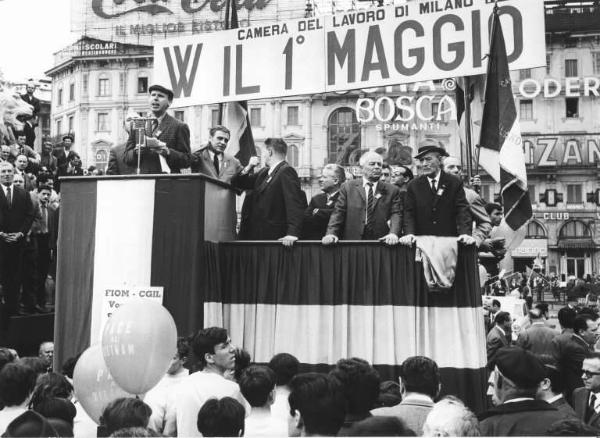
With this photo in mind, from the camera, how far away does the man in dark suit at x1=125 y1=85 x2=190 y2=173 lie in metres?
7.28

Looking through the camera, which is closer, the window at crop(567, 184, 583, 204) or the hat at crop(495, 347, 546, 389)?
the hat at crop(495, 347, 546, 389)

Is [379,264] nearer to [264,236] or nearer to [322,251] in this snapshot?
[322,251]

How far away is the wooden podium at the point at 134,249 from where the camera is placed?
6863 millimetres

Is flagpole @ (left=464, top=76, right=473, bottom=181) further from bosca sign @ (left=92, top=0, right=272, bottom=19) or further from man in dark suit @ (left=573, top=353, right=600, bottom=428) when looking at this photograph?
bosca sign @ (left=92, top=0, right=272, bottom=19)

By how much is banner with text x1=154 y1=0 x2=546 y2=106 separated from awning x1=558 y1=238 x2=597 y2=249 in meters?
47.9

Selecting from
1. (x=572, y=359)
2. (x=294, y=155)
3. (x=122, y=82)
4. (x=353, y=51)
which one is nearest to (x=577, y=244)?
(x=294, y=155)

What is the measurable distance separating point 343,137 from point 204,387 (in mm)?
54220

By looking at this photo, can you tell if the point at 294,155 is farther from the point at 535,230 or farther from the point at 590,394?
the point at 590,394

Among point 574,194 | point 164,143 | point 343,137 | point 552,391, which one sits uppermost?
point 343,137

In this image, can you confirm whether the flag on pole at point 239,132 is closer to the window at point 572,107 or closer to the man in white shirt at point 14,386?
the man in white shirt at point 14,386

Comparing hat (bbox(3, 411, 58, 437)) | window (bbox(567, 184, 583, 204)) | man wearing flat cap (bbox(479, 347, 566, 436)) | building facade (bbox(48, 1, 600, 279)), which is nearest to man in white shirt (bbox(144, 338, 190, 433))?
hat (bbox(3, 411, 58, 437))

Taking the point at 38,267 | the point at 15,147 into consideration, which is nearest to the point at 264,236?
the point at 38,267

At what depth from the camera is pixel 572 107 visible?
56.0m

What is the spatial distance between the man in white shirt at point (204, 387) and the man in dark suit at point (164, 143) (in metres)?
2.61
